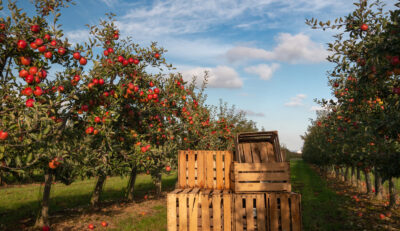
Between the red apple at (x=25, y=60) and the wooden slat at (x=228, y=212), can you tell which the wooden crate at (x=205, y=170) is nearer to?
the wooden slat at (x=228, y=212)

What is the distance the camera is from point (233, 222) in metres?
5.80

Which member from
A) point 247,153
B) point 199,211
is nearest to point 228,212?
point 199,211

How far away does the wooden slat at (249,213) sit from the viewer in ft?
18.9

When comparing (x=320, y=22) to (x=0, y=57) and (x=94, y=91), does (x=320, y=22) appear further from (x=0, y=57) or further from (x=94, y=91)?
(x=0, y=57)

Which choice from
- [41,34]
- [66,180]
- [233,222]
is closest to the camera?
[233,222]

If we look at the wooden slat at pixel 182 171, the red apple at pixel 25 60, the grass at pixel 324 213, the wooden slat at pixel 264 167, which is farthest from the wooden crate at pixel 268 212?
the red apple at pixel 25 60

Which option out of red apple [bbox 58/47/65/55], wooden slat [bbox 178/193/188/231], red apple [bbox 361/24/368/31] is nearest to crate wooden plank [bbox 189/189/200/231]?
wooden slat [bbox 178/193/188/231]

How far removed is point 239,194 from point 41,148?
403 cm

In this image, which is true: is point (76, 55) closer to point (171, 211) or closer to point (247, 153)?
point (171, 211)

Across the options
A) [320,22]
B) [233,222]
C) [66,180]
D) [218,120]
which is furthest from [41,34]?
[218,120]

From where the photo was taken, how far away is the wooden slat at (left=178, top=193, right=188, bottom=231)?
5977mm

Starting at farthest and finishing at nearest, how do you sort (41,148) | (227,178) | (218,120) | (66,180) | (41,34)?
(218,120) → (66,180) → (227,178) → (41,34) → (41,148)

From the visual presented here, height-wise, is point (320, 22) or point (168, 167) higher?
point (320, 22)

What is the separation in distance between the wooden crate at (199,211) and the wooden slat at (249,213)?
1.16 feet
